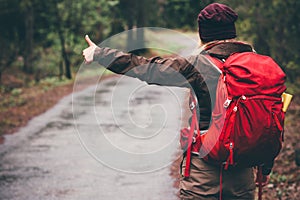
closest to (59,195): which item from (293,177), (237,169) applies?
(293,177)

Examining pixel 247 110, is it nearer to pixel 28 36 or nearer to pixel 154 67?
pixel 154 67

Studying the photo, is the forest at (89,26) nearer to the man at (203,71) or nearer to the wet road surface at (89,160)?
the wet road surface at (89,160)

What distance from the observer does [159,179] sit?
27.6 feet

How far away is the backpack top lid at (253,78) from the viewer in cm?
312

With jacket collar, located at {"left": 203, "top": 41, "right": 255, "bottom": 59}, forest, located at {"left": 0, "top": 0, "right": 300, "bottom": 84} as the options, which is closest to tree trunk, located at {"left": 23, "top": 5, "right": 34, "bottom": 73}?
forest, located at {"left": 0, "top": 0, "right": 300, "bottom": 84}

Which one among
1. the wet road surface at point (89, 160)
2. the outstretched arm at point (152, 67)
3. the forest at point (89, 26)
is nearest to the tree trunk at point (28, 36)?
the forest at point (89, 26)

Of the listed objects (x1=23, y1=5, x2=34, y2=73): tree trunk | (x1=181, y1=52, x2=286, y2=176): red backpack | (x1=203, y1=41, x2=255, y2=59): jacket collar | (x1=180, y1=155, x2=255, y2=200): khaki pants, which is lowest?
(x1=23, y1=5, x2=34, y2=73): tree trunk

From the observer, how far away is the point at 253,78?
10.2 feet

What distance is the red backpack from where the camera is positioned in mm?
3119

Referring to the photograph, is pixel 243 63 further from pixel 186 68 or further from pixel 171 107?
pixel 171 107

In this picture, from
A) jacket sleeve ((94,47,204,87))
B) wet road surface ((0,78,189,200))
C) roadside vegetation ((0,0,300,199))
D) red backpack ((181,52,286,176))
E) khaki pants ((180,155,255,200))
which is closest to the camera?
red backpack ((181,52,286,176))

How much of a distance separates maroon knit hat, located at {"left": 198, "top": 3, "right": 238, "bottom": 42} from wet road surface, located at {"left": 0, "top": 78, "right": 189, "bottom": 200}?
4.16 feet

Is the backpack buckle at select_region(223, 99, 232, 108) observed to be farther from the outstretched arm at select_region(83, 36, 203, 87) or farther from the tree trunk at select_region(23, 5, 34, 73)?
the tree trunk at select_region(23, 5, 34, 73)

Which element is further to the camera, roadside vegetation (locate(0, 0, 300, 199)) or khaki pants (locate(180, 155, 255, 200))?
roadside vegetation (locate(0, 0, 300, 199))
